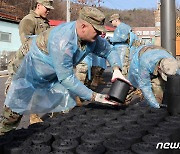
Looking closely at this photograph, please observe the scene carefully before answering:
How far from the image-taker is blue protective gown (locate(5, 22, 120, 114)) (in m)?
2.82

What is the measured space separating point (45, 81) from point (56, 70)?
0.62 metres

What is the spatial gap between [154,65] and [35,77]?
1.51m

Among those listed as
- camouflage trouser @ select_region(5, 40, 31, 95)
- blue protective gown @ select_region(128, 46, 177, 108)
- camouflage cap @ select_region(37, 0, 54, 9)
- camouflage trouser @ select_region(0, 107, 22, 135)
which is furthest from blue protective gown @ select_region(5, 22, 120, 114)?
camouflage cap @ select_region(37, 0, 54, 9)

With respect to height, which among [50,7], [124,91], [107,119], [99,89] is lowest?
[99,89]

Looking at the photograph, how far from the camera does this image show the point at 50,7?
4.52 m

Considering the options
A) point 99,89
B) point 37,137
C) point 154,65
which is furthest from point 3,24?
point 37,137

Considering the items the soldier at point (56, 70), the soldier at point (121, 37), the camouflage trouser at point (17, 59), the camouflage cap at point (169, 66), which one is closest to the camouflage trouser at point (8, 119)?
the soldier at point (56, 70)

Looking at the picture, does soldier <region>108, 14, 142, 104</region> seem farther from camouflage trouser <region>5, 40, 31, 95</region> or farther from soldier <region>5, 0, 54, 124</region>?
camouflage trouser <region>5, 40, 31, 95</region>

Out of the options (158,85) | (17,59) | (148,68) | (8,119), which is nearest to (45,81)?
(17,59)

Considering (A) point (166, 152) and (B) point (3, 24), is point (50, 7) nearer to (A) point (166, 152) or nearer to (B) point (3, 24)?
(A) point (166, 152)

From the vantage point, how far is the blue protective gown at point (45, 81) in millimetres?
2824

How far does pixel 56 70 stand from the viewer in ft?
9.05

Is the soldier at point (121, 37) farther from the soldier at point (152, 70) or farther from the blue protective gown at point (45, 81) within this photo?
the blue protective gown at point (45, 81)

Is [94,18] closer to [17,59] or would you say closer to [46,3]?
[17,59]
